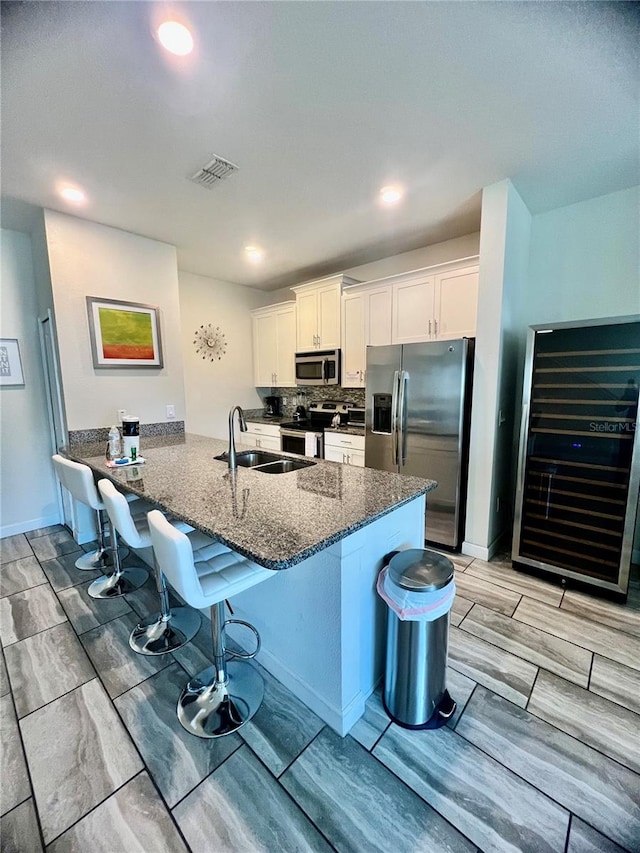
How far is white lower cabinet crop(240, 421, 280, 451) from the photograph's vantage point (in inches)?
176

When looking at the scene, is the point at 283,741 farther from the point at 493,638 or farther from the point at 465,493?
the point at 465,493

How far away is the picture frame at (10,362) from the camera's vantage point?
3.05 meters

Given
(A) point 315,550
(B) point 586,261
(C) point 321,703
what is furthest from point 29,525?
(B) point 586,261

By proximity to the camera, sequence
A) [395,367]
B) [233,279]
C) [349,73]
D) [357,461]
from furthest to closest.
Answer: [233,279] < [357,461] < [395,367] < [349,73]

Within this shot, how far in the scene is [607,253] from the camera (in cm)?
257

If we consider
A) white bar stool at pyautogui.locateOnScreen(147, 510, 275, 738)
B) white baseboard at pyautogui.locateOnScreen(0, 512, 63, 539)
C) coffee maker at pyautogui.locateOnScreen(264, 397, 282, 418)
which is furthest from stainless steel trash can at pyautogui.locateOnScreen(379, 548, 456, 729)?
coffee maker at pyautogui.locateOnScreen(264, 397, 282, 418)

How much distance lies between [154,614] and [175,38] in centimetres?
282

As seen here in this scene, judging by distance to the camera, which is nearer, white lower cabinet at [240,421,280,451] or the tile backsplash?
the tile backsplash

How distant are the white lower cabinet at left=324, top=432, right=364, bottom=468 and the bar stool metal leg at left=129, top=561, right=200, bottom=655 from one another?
1.91m

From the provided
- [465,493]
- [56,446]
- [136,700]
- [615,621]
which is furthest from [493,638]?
[56,446]

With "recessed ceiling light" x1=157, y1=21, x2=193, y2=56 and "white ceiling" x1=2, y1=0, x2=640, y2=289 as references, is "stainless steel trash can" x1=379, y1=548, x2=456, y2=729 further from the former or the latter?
"recessed ceiling light" x1=157, y1=21, x2=193, y2=56

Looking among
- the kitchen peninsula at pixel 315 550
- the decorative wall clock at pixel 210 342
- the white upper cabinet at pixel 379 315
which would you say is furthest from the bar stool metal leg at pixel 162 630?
the decorative wall clock at pixel 210 342

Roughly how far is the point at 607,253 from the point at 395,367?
1.78 metres

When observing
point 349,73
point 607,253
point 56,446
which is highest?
point 349,73
